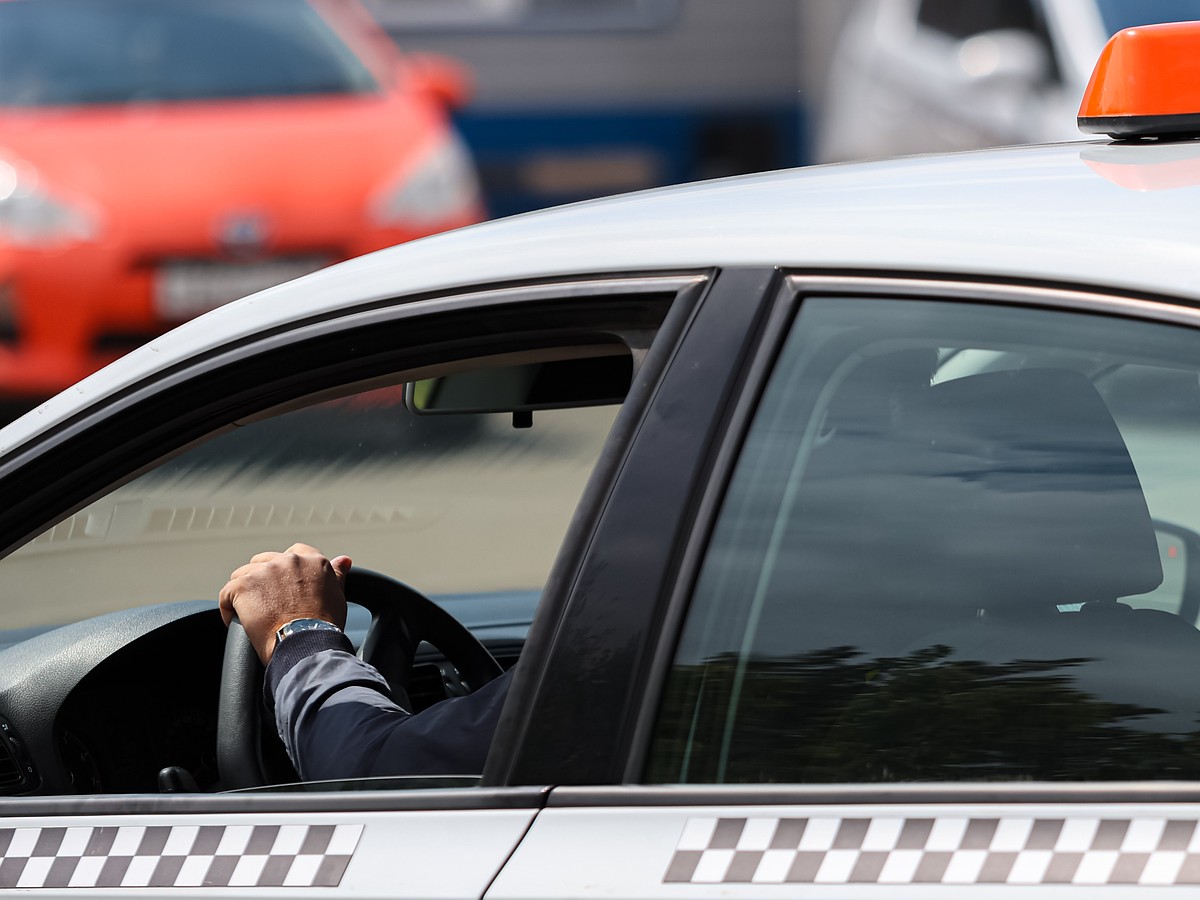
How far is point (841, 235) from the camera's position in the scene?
1351 mm

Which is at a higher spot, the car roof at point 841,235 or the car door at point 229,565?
the car roof at point 841,235

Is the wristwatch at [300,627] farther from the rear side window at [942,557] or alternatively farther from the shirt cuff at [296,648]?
the rear side window at [942,557]

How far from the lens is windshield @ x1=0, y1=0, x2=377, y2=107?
6.19m

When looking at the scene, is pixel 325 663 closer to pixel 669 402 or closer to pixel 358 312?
pixel 358 312

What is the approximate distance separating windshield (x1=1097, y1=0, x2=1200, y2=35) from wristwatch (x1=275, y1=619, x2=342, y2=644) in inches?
149

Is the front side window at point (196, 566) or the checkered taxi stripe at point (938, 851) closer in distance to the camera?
the checkered taxi stripe at point (938, 851)

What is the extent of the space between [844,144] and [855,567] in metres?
A: 6.71

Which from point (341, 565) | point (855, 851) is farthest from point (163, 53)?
point (855, 851)

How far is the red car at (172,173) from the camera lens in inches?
222

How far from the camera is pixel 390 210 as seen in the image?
5.89 meters

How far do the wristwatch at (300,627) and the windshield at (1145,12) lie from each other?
12.4ft

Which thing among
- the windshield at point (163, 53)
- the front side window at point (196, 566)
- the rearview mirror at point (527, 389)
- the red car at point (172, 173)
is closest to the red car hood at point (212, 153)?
the red car at point (172, 173)

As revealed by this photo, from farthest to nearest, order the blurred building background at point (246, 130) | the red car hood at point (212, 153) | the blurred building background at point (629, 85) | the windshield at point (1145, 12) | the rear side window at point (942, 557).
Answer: the blurred building background at point (629, 85) < the red car hood at point (212, 153) < the blurred building background at point (246, 130) < the windshield at point (1145, 12) < the rear side window at point (942, 557)

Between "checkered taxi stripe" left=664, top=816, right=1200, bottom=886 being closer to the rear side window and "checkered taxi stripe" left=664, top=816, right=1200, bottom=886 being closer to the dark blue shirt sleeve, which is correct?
the rear side window
